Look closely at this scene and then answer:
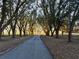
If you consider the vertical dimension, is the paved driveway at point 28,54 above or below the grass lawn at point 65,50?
below

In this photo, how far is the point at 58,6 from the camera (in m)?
56.9

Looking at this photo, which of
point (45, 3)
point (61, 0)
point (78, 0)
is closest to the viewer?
point (78, 0)

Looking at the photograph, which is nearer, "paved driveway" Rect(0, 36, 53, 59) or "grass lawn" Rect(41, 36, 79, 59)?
"grass lawn" Rect(41, 36, 79, 59)

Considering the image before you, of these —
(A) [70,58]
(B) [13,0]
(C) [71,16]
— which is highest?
(B) [13,0]

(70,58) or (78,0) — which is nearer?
(70,58)

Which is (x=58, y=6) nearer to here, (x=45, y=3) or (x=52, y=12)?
(x=52, y=12)

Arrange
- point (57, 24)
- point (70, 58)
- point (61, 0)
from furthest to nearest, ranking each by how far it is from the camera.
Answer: point (57, 24)
point (61, 0)
point (70, 58)

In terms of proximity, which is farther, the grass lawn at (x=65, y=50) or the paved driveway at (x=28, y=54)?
the paved driveway at (x=28, y=54)

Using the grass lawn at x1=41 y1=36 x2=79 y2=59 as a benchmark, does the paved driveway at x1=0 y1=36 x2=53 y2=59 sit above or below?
below

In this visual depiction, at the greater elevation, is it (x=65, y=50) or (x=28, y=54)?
(x=65, y=50)

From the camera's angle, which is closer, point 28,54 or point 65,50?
point 28,54

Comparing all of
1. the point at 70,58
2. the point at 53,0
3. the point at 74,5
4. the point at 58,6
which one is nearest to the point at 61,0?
the point at 58,6

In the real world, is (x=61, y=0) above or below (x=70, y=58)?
above

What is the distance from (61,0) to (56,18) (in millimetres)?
4941
